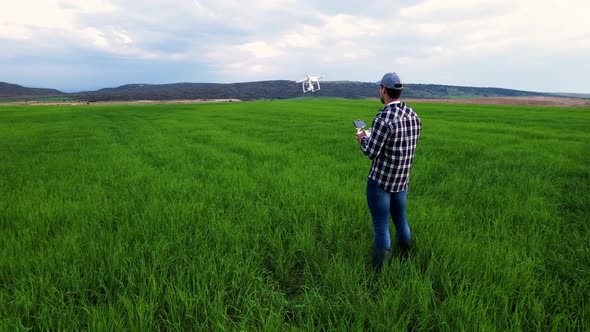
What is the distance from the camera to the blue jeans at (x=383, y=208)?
267cm

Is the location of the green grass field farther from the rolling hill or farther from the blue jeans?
the rolling hill

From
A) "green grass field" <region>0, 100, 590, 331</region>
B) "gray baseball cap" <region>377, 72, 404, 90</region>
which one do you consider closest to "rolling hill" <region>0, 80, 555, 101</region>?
"green grass field" <region>0, 100, 590, 331</region>

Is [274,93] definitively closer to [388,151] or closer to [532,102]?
[532,102]

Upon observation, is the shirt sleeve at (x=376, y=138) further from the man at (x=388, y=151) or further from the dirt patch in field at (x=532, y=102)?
the dirt patch in field at (x=532, y=102)

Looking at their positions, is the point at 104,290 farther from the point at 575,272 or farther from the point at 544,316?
the point at 575,272

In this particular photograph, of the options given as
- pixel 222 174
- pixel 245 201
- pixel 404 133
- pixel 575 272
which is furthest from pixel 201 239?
pixel 575 272

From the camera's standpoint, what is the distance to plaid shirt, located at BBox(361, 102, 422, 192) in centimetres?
249

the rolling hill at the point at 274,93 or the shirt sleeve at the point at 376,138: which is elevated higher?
the rolling hill at the point at 274,93

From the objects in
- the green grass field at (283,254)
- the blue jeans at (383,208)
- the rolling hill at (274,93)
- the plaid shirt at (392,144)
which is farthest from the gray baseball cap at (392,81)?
the rolling hill at (274,93)

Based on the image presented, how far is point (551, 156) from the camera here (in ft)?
27.1

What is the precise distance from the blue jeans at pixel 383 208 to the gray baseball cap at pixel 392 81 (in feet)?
2.97

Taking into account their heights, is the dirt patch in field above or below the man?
above

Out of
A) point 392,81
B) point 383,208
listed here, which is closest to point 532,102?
point 392,81

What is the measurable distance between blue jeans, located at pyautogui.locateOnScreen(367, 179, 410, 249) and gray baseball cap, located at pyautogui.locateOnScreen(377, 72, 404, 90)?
91cm
